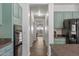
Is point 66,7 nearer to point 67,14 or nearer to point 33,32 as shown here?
point 67,14

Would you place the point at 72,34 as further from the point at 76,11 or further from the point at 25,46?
the point at 25,46

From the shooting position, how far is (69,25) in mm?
→ 5012

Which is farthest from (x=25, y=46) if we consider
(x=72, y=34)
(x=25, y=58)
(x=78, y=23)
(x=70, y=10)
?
(x=25, y=58)

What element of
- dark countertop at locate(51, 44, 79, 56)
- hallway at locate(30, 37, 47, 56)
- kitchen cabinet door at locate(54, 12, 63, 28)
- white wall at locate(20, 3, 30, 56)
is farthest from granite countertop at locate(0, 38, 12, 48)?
hallway at locate(30, 37, 47, 56)

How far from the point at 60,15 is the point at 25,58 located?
4.83 meters

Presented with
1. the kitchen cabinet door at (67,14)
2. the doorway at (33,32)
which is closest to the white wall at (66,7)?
the kitchen cabinet door at (67,14)

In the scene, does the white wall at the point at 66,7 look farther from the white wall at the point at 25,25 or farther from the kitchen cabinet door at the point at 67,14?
the white wall at the point at 25,25

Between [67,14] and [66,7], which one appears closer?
[67,14]

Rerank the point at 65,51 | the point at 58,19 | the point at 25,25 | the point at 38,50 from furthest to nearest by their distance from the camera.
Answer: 1. the point at 38,50
2. the point at 58,19
3. the point at 25,25
4. the point at 65,51

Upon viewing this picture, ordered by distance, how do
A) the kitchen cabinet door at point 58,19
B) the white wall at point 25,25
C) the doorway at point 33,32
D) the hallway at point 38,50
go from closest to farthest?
the white wall at point 25,25, the kitchen cabinet door at point 58,19, the hallway at point 38,50, the doorway at point 33,32

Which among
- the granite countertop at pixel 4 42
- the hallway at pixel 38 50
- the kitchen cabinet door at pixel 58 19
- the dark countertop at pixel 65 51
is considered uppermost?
the kitchen cabinet door at pixel 58 19

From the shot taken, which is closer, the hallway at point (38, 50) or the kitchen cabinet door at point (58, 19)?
the kitchen cabinet door at point (58, 19)

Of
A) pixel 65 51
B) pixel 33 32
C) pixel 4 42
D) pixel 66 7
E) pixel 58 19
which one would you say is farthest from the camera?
pixel 33 32

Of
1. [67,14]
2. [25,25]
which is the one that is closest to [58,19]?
[67,14]
